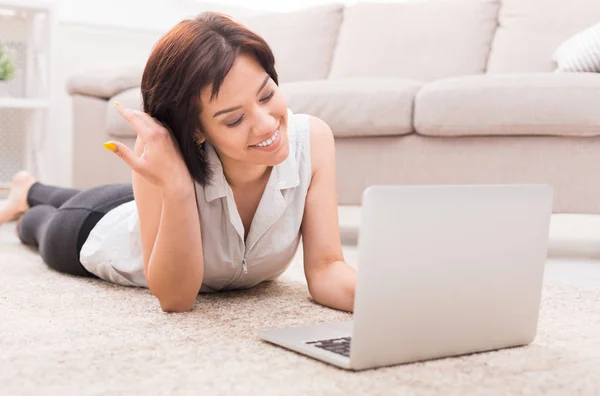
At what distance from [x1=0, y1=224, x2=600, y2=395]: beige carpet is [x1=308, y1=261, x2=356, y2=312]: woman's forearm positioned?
0.8 inches

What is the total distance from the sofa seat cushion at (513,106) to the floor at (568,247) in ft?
1.24

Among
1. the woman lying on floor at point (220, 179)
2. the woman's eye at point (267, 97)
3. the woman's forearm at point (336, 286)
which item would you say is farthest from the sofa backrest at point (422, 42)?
the woman's eye at point (267, 97)

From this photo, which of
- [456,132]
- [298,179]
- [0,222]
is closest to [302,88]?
[456,132]

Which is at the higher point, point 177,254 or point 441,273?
point 441,273

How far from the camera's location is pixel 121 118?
292 centimetres

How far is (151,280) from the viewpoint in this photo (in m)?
1.29

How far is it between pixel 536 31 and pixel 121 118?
162 cm

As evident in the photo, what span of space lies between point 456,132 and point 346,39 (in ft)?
3.85

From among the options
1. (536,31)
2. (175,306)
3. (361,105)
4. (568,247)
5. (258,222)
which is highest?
(536,31)

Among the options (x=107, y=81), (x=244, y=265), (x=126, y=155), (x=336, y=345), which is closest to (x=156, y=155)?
(x=126, y=155)

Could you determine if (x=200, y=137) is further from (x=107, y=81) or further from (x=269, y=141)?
(x=107, y=81)

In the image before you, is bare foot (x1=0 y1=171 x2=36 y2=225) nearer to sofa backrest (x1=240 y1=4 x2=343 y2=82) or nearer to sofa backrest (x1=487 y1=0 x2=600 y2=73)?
sofa backrest (x1=240 y1=4 x2=343 y2=82)

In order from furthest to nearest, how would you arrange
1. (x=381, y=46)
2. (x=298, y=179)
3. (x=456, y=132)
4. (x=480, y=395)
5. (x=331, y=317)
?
1. (x=381, y=46)
2. (x=456, y=132)
3. (x=298, y=179)
4. (x=331, y=317)
5. (x=480, y=395)

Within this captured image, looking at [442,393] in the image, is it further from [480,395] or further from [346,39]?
[346,39]
